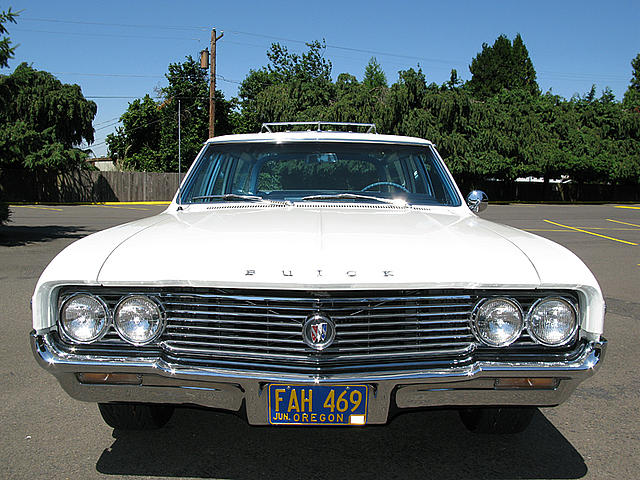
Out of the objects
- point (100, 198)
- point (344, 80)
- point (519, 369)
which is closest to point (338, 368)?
point (519, 369)

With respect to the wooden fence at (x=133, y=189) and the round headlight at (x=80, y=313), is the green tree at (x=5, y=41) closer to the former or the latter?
the round headlight at (x=80, y=313)

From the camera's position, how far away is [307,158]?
13.1ft

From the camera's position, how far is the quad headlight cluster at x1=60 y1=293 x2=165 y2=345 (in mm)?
2389

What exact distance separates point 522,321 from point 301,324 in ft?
2.92

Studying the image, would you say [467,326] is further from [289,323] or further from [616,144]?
[616,144]

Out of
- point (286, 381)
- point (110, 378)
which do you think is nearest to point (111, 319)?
point (110, 378)

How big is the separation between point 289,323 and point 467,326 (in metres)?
0.71

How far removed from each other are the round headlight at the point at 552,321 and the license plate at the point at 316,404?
746 mm

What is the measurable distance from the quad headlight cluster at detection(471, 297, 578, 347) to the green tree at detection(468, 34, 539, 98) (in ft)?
Answer: 252

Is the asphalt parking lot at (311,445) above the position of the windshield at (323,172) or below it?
below

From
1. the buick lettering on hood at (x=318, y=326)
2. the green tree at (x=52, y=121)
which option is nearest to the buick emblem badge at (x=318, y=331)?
the buick lettering on hood at (x=318, y=326)

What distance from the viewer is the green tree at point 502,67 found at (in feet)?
247

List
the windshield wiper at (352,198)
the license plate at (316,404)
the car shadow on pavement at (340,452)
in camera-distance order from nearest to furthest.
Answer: the license plate at (316,404) → the car shadow on pavement at (340,452) → the windshield wiper at (352,198)

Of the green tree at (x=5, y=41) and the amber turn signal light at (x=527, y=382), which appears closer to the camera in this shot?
the amber turn signal light at (x=527, y=382)
